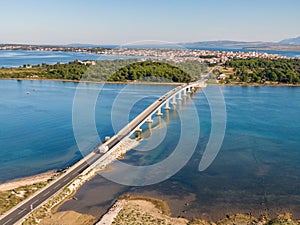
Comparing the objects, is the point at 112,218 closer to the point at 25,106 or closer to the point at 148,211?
the point at 148,211

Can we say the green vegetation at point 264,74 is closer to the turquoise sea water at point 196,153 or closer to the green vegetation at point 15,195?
the turquoise sea water at point 196,153

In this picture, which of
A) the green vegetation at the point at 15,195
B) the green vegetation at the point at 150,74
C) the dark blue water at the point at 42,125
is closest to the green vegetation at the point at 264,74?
the green vegetation at the point at 150,74

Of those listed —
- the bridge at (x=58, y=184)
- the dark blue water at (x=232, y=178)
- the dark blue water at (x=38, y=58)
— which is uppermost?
the dark blue water at (x=38, y=58)

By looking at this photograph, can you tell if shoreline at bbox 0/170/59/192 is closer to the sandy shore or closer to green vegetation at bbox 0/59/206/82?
the sandy shore

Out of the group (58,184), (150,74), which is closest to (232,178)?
(58,184)

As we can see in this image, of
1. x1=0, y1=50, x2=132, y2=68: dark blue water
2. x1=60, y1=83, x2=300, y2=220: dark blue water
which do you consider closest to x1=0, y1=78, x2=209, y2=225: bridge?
x1=60, y1=83, x2=300, y2=220: dark blue water

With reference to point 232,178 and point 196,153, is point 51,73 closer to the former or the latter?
point 196,153
